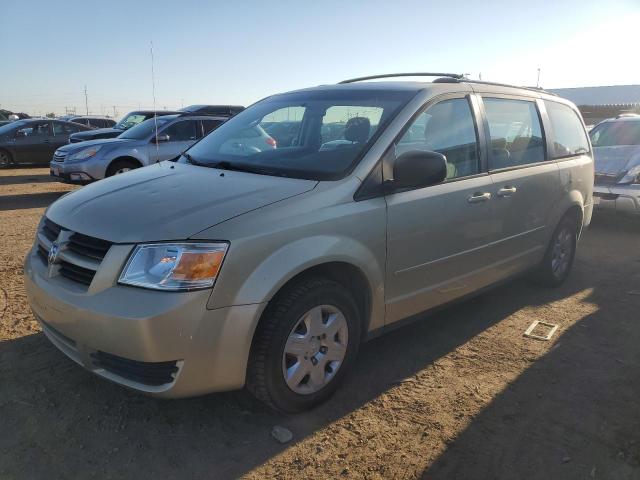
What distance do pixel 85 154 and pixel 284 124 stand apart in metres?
7.01

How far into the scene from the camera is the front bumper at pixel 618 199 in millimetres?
7441

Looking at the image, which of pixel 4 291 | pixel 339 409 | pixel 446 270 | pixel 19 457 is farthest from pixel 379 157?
pixel 4 291

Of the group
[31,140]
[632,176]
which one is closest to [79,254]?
[632,176]

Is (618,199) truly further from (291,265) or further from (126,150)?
(126,150)

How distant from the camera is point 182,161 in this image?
391 cm

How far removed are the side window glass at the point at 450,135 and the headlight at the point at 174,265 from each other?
4.77 ft

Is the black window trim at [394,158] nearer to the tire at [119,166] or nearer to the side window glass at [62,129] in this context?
the tire at [119,166]

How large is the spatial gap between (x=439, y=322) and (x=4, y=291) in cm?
370

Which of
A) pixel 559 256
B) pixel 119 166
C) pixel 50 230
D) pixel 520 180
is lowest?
pixel 559 256

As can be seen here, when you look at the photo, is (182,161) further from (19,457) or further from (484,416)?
(484,416)

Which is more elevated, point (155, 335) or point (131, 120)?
point (131, 120)

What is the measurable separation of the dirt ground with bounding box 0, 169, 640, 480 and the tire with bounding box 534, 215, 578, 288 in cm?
82

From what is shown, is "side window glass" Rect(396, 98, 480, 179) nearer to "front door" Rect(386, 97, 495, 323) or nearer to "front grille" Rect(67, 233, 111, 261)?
"front door" Rect(386, 97, 495, 323)

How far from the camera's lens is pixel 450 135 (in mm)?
3668
